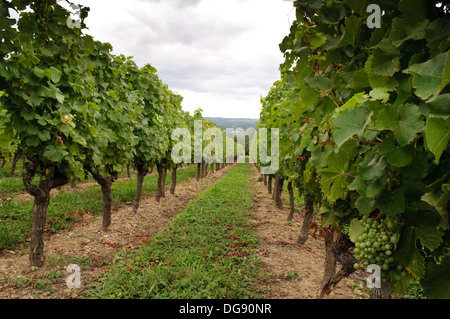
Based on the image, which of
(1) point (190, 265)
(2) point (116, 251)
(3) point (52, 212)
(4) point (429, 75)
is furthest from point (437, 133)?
(3) point (52, 212)

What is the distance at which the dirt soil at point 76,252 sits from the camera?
178 inches

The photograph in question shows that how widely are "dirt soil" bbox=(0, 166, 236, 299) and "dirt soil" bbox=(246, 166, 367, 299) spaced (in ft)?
10.9

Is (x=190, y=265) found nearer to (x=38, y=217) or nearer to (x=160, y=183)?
(x=38, y=217)

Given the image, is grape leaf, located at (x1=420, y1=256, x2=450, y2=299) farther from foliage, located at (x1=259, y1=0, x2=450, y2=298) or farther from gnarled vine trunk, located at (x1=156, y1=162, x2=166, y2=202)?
gnarled vine trunk, located at (x1=156, y1=162, x2=166, y2=202)

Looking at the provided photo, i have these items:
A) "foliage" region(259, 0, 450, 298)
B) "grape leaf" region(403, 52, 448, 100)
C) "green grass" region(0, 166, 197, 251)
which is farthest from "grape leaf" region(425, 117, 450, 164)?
"green grass" region(0, 166, 197, 251)

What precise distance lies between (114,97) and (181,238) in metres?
4.28

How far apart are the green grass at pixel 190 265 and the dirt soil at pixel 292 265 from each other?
0.35 m

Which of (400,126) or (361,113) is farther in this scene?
(361,113)

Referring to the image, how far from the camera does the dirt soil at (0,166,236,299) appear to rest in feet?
14.8

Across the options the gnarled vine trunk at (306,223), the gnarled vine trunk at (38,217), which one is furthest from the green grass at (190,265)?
the gnarled vine trunk at (38,217)

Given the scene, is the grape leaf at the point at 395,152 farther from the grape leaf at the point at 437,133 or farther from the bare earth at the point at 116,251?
the bare earth at the point at 116,251

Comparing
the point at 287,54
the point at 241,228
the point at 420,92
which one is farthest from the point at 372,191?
the point at 241,228

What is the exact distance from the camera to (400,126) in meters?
1.24
